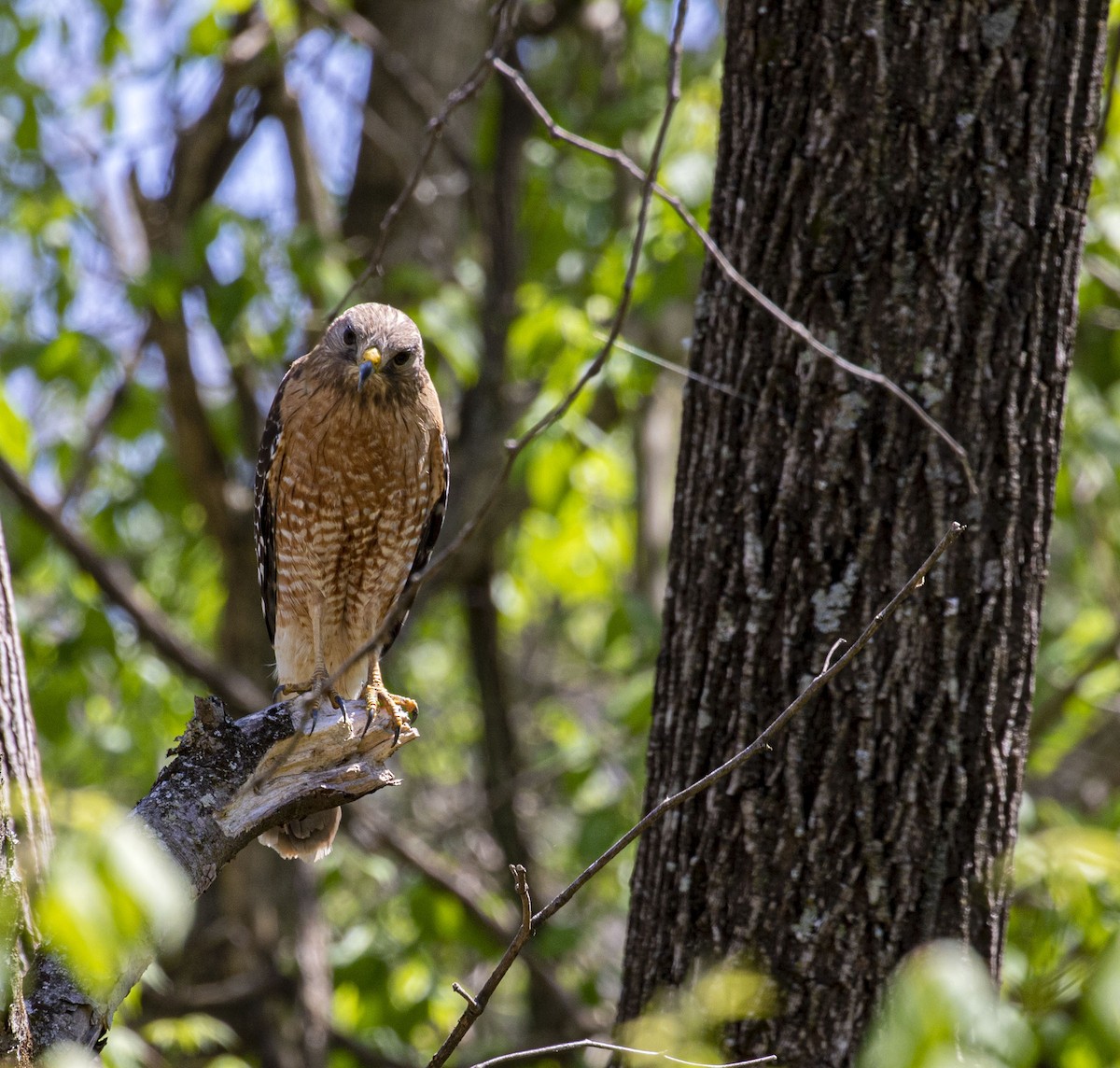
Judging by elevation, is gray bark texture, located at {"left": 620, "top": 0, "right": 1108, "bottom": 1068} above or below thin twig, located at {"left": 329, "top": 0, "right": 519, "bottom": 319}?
below

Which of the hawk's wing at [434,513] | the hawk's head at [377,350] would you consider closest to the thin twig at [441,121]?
the hawk's head at [377,350]

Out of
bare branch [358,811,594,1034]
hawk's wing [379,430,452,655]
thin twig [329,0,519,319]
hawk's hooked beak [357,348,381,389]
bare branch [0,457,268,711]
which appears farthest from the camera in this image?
bare branch [358,811,594,1034]

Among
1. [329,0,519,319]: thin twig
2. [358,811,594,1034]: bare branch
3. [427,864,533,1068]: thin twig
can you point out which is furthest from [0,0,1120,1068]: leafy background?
[427,864,533,1068]: thin twig

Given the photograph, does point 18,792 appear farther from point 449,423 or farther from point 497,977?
point 449,423

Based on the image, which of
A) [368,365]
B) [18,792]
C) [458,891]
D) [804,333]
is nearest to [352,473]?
Answer: [368,365]

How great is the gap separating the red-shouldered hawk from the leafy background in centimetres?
57

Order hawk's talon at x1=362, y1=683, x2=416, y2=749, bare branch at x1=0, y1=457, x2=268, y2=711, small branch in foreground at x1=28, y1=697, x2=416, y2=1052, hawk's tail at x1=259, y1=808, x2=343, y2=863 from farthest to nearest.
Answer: bare branch at x1=0, y1=457, x2=268, y2=711
hawk's tail at x1=259, y1=808, x2=343, y2=863
hawk's talon at x1=362, y1=683, x2=416, y2=749
small branch in foreground at x1=28, y1=697, x2=416, y2=1052

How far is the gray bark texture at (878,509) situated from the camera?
2.47 meters

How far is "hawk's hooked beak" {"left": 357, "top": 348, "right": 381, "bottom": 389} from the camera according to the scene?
355 cm

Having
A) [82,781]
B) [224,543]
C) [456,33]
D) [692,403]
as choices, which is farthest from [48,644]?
[692,403]

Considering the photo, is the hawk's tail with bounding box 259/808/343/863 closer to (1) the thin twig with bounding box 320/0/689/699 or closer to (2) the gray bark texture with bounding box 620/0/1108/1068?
(2) the gray bark texture with bounding box 620/0/1108/1068

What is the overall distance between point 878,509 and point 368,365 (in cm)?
163

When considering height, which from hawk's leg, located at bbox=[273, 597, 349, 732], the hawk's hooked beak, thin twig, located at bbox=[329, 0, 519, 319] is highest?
thin twig, located at bbox=[329, 0, 519, 319]

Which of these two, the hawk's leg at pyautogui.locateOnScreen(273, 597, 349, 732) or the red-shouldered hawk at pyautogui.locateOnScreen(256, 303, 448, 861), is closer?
the hawk's leg at pyautogui.locateOnScreen(273, 597, 349, 732)
